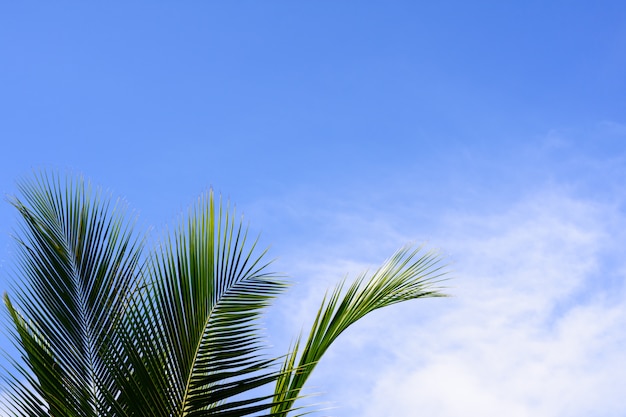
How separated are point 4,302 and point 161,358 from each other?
1461mm

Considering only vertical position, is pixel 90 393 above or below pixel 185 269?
below

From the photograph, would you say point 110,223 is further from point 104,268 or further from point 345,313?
point 345,313

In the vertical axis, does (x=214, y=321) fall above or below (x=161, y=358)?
above

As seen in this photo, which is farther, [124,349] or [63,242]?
[63,242]

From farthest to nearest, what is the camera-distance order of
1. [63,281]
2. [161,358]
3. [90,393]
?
1. [63,281]
2. [90,393]
3. [161,358]

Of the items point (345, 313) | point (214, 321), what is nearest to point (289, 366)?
point (345, 313)

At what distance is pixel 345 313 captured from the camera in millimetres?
4184

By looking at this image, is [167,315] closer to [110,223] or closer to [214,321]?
[214,321]

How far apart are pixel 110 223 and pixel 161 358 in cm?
108

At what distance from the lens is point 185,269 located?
3.47m

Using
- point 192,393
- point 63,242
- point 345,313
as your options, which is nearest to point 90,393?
point 192,393

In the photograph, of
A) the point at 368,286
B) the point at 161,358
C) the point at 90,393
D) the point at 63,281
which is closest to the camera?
the point at 161,358

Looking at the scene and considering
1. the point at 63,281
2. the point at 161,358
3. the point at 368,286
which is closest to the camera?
the point at 161,358

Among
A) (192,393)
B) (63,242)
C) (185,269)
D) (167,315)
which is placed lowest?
(192,393)
